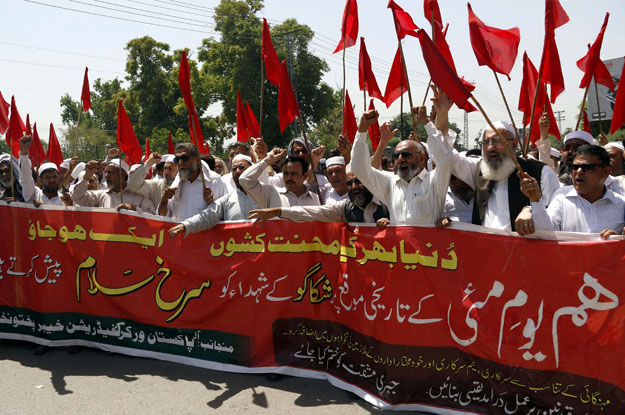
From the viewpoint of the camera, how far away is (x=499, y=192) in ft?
12.4

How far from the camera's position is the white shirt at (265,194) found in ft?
15.2

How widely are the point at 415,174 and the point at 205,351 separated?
2.22 meters

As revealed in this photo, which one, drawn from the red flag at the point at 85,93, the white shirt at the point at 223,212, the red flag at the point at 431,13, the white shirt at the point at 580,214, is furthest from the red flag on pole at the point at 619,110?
the red flag at the point at 85,93

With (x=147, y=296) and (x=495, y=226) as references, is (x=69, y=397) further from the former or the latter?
(x=495, y=226)

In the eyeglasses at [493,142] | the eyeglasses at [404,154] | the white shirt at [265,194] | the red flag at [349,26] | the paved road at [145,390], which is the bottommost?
the paved road at [145,390]

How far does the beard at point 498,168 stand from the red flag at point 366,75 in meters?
2.40

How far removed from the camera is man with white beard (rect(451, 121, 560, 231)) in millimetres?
3701

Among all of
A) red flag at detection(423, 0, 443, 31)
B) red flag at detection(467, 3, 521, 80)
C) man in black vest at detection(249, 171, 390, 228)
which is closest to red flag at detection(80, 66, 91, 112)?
man in black vest at detection(249, 171, 390, 228)

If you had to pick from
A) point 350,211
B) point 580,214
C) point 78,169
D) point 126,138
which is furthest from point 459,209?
point 78,169

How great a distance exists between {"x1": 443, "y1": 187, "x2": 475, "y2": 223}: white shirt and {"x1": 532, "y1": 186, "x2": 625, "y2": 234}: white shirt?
0.67m

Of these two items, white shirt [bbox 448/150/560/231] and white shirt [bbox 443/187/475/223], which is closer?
white shirt [bbox 448/150/560/231]

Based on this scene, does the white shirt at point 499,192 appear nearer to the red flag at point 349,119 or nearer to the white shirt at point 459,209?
the white shirt at point 459,209

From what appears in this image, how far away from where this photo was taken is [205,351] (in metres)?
4.64

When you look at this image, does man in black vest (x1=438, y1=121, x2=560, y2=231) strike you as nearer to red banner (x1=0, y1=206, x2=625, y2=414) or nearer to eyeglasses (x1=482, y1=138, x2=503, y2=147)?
eyeglasses (x1=482, y1=138, x2=503, y2=147)
